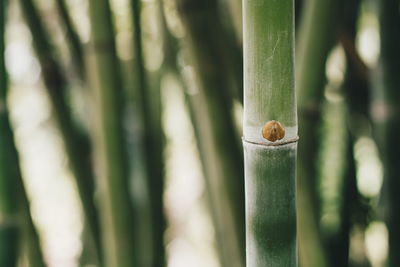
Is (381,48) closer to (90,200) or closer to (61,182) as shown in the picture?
(90,200)

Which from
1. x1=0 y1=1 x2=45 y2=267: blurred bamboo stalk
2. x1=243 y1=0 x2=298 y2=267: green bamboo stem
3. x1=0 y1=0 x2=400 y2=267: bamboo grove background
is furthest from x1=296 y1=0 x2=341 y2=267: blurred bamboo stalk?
x1=0 y1=1 x2=45 y2=267: blurred bamboo stalk

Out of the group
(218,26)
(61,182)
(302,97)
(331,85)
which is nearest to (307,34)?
(302,97)

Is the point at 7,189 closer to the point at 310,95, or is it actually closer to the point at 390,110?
the point at 310,95

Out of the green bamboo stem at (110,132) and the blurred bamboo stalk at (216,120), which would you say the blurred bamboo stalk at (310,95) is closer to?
the blurred bamboo stalk at (216,120)

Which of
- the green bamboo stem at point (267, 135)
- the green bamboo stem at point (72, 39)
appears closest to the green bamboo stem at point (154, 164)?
the green bamboo stem at point (72, 39)

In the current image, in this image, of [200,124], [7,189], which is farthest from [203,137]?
[7,189]

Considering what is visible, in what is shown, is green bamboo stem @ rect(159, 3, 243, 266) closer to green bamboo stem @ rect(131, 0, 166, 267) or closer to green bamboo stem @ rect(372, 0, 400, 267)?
green bamboo stem @ rect(131, 0, 166, 267)
